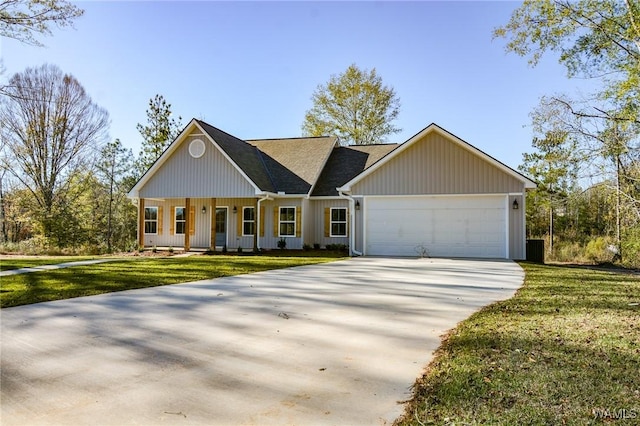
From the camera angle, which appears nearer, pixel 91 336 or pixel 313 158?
pixel 91 336

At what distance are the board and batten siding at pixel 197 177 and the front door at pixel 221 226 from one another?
6.11 feet

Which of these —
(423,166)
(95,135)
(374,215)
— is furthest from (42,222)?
(423,166)

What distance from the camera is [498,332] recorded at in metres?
4.38

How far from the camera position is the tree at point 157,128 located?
2697 centimetres

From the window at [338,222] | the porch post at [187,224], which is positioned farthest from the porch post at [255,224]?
the window at [338,222]

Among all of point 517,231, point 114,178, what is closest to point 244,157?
point 517,231

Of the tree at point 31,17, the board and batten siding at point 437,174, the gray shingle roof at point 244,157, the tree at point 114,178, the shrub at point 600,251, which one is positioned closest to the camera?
the tree at point 31,17

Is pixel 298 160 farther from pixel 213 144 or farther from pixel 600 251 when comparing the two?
pixel 600 251

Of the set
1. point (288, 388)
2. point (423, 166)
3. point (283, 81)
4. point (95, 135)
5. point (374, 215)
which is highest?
point (283, 81)

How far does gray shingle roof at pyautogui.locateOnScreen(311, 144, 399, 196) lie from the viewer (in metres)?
18.8

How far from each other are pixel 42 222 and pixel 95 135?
7.79 meters

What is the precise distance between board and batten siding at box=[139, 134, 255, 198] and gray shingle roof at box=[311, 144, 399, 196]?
3458 mm

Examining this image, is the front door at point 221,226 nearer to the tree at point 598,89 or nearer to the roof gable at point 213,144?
the roof gable at point 213,144

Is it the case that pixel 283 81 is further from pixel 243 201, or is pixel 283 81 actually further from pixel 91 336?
pixel 91 336
